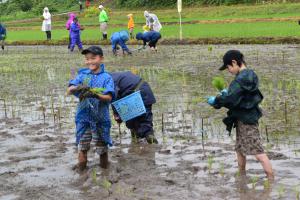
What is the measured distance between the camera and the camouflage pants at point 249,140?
5632 millimetres

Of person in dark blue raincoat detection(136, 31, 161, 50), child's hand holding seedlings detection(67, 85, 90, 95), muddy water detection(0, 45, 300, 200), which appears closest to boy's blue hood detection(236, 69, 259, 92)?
muddy water detection(0, 45, 300, 200)

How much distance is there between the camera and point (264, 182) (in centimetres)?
551

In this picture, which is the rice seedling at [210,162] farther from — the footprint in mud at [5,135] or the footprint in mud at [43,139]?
the footprint in mud at [5,135]

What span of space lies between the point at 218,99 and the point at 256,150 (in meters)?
0.66

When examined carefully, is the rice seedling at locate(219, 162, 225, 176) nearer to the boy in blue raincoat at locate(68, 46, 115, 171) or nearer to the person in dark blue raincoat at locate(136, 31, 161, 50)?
the boy in blue raincoat at locate(68, 46, 115, 171)

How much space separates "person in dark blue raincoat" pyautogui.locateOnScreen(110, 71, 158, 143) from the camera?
737 cm

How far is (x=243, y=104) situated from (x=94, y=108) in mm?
1705

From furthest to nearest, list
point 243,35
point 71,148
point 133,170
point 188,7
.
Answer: point 188,7
point 243,35
point 71,148
point 133,170

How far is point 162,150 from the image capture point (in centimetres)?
706

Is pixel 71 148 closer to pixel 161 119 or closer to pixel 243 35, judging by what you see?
pixel 161 119

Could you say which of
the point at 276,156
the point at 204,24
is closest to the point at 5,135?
the point at 276,156

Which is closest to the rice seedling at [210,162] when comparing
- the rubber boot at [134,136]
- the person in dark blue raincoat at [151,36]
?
the rubber boot at [134,136]

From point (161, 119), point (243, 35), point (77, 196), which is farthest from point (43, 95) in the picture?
point (243, 35)

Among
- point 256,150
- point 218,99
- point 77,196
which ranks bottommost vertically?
point 77,196
